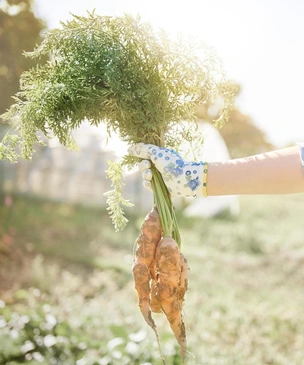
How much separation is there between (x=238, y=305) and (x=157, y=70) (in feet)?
11.4

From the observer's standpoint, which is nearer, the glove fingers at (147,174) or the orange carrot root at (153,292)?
the glove fingers at (147,174)

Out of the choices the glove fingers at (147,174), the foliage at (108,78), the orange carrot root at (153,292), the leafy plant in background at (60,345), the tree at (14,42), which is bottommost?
the leafy plant in background at (60,345)

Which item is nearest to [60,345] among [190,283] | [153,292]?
[153,292]

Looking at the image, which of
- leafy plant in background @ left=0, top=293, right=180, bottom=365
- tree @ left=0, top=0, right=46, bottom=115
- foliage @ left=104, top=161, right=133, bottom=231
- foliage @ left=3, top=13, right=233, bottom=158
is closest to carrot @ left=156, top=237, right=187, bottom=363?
foliage @ left=104, top=161, right=133, bottom=231

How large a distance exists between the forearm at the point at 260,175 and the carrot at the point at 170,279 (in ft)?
0.92

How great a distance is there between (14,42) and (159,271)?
448 cm

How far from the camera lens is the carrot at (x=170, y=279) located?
2027 millimetres

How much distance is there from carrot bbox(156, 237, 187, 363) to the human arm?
0.23 m

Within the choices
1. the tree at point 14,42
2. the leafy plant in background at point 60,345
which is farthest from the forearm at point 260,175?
the tree at point 14,42

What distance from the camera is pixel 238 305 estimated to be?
4949 mm

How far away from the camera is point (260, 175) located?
75.0 inches

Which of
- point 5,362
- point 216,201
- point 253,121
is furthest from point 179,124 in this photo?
point 253,121

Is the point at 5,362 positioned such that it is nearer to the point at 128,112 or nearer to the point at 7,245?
the point at 128,112

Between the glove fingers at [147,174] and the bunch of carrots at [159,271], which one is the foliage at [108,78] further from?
the bunch of carrots at [159,271]
